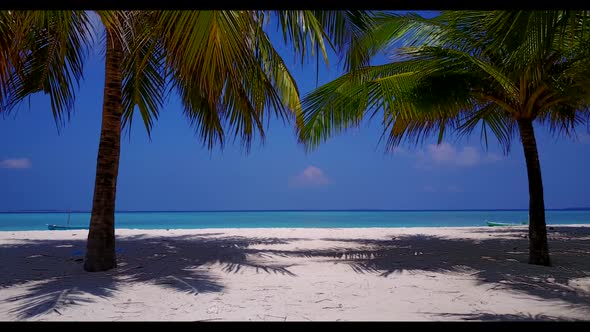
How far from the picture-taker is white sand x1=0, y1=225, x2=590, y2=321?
349cm

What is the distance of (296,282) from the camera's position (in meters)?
4.70

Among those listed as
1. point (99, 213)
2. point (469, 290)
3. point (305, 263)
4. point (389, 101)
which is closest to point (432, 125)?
point (389, 101)

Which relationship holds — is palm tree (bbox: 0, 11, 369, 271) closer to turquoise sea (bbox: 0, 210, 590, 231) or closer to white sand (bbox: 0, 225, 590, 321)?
white sand (bbox: 0, 225, 590, 321)

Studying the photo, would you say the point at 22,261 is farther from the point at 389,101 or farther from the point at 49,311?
the point at 389,101

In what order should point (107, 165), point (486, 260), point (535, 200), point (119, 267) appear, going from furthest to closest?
point (486, 260) → point (535, 200) → point (119, 267) → point (107, 165)

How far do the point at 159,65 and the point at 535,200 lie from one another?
5.45 metres

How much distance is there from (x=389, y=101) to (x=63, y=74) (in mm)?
4133

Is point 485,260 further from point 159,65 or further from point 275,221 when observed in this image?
point 275,221

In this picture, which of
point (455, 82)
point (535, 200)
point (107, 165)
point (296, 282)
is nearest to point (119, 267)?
point (107, 165)

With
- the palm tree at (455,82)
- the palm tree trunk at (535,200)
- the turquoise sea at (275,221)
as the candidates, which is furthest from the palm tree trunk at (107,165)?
the turquoise sea at (275,221)

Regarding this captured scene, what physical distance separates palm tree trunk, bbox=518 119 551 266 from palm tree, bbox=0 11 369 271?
2821mm

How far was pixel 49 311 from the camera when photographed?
3438 mm

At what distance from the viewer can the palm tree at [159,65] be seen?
3465 millimetres

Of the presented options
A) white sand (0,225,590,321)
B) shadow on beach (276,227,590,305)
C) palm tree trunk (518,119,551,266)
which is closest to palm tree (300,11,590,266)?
palm tree trunk (518,119,551,266)
